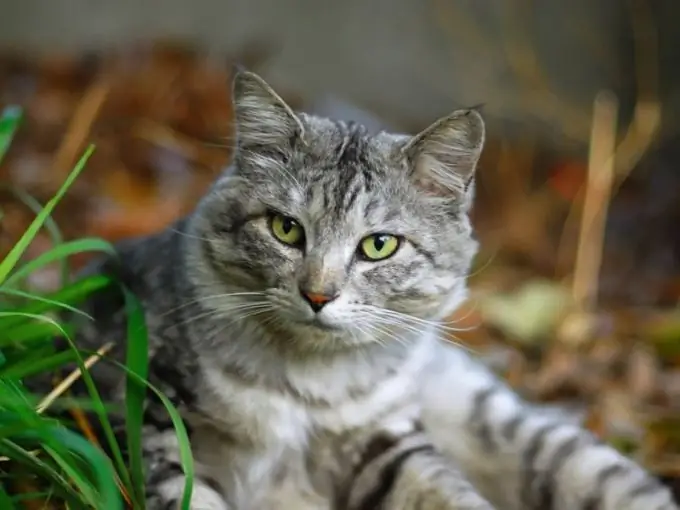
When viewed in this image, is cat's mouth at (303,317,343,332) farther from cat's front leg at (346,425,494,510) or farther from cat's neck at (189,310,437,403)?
cat's front leg at (346,425,494,510)

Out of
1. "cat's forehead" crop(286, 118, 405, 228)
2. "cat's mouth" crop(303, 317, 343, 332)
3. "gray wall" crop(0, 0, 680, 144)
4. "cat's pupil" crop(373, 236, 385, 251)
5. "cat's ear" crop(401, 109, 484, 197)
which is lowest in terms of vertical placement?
"cat's mouth" crop(303, 317, 343, 332)

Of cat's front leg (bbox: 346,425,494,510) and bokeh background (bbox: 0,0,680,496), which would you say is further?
bokeh background (bbox: 0,0,680,496)

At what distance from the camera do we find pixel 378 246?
61.2 inches

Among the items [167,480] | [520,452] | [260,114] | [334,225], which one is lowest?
[167,480]

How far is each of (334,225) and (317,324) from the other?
155 mm

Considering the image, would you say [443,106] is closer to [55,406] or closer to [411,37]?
[411,37]

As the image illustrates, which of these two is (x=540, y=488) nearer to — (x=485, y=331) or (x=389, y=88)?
(x=485, y=331)

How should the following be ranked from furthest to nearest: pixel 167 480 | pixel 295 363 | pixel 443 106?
pixel 443 106, pixel 295 363, pixel 167 480

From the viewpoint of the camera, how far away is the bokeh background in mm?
2881

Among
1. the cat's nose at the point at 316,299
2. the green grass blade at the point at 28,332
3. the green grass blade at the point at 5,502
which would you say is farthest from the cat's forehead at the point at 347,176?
the green grass blade at the point at 5,502

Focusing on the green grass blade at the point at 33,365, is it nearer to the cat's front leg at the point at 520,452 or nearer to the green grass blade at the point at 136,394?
the green grass blade at the point at 136,394

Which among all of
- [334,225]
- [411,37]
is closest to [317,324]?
[334,225]

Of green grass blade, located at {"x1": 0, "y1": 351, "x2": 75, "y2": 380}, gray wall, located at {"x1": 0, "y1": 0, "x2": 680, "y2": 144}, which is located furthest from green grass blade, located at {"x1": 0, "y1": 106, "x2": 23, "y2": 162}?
gray wall, located at {"x1": 0, "y1": 0, "x2": 680, "y2": 144}

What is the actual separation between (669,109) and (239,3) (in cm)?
157
